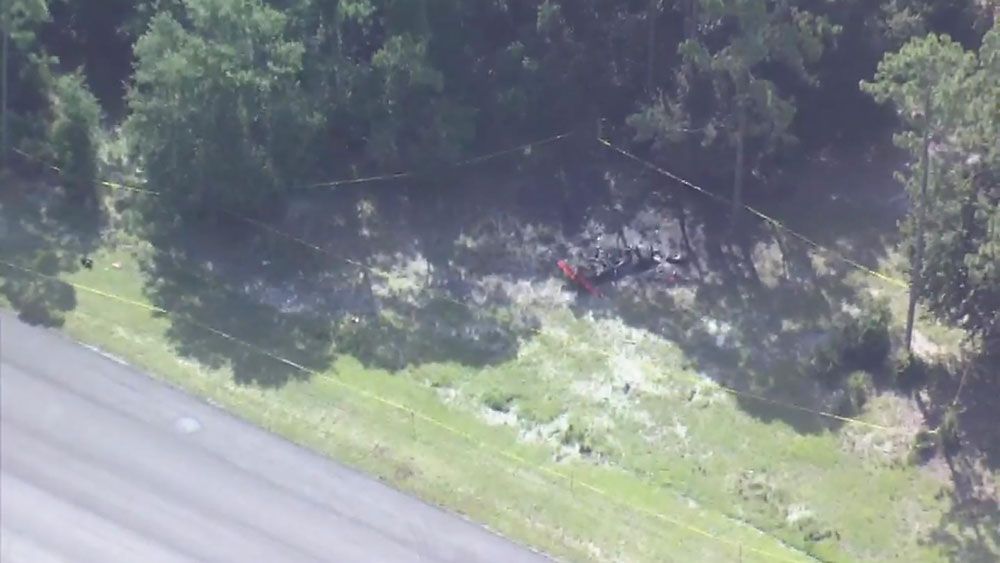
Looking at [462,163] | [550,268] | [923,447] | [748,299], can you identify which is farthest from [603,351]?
[462,163]

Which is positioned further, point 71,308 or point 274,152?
point 274,152

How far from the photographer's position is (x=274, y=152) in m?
34.9

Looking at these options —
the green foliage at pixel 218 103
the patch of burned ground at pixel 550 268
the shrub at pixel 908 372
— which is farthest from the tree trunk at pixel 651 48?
the shrub at pixel 908 372

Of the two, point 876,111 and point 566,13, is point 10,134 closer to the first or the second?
point 566,13

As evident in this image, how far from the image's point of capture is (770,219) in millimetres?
36969

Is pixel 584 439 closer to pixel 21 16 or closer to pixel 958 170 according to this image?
pixel 958 170

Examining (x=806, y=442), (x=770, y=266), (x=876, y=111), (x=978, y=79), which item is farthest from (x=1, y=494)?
(x=876, y=111)

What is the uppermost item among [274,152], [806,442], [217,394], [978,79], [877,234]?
[978,79]

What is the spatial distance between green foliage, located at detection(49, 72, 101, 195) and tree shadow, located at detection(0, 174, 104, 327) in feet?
1.75

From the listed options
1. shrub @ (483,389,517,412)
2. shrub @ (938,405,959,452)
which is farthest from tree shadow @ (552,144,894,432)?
shrub @ (483,389,517,412)

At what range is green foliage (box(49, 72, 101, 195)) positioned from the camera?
35.1 m

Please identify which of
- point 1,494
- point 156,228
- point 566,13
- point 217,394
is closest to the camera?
point 1,494

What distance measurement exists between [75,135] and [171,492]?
1239 cm

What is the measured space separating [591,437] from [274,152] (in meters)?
11.2
